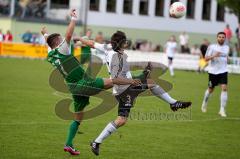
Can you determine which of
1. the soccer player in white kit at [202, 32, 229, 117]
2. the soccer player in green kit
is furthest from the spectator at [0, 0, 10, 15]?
the soccer player in green kit

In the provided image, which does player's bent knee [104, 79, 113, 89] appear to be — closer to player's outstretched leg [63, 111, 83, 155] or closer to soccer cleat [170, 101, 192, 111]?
player's outstretched leg [63, 111, 83, 155]

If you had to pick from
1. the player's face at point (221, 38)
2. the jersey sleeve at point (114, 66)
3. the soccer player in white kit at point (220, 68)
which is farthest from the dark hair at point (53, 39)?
the player's face at point (221, 38)

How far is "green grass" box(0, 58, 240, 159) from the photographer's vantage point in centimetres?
1277

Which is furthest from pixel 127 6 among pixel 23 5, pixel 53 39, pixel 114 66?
pixel 53 39

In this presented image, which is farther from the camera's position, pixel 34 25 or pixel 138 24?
pixel 138 24

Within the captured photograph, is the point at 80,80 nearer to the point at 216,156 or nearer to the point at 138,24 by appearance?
the point at 216,156

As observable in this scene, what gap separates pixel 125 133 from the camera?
15359 mm

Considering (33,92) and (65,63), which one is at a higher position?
(65,63)

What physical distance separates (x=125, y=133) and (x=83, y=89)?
341 cm

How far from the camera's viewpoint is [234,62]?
145 feet

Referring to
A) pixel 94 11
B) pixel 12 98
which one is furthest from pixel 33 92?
pixel 94 11

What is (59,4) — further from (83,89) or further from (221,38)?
(83,89)

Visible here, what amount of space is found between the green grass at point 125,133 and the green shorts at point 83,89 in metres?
0.97

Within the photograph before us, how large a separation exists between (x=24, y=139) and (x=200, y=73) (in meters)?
30.2
